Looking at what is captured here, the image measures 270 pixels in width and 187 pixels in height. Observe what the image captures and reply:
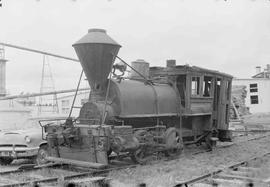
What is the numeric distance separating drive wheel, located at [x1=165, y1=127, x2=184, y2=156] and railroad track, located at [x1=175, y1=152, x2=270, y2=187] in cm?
196

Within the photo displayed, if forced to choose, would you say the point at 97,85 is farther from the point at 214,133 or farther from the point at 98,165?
the point at 214,133

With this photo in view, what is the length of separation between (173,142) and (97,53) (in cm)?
325

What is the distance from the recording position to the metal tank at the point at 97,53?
9.61 meters

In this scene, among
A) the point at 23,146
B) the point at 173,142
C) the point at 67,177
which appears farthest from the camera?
the point at 173,142

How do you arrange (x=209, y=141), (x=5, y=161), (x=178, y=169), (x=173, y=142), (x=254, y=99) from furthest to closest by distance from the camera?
(x=254, y=99), (x=209, y=141), (x=5, y=161), (x=173, y=142), (x=178, y=169)

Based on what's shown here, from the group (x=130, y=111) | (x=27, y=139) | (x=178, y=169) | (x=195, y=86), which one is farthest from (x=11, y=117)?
(x=178, y=169)

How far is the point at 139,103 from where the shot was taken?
34.2 feet

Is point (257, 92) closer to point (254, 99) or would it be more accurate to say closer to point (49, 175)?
point (254, 99)

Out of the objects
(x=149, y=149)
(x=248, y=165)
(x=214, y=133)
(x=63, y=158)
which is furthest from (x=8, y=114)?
(x=248, y=165)

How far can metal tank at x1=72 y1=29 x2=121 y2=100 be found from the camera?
378 inches

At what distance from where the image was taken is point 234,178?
7.61 m

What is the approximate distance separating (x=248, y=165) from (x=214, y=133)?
4.33 meters

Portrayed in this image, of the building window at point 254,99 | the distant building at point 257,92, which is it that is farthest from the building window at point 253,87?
the building window at point 254,99

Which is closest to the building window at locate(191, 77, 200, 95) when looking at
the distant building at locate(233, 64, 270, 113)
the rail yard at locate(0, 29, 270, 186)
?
the rail yard at locate(0, 29, 270, 186)
